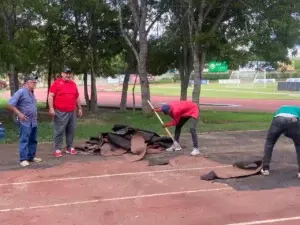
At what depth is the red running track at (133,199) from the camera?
5844 mm

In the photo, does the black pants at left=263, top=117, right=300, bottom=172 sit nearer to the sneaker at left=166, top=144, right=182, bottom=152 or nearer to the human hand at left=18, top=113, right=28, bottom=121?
the sneaker at left=166, top=144, right=182, bottom=152

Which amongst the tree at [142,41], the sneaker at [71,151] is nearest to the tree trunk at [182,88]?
the tree at [142,41]

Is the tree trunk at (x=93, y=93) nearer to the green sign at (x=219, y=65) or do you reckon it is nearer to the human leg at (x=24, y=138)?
the green sign at (x=219, y=65)

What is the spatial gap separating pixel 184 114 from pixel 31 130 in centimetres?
322

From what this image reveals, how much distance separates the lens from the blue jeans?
352 inches

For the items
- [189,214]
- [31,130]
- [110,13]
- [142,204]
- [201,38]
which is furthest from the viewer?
[110,13]

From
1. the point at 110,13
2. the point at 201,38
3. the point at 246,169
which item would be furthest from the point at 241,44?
the point at 246,169

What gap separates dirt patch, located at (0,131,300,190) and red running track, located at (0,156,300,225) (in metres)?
0.48

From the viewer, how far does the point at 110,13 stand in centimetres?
2306

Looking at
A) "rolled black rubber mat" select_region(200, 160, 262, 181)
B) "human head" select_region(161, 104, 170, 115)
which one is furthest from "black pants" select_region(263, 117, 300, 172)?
"human head" select_region(161, 104, 170, 115)

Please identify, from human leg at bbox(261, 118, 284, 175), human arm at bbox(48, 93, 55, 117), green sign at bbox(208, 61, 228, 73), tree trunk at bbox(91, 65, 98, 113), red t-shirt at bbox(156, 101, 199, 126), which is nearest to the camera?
human leg at bbox(261, 118, 284, 175)

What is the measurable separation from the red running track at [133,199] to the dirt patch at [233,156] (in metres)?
0.48

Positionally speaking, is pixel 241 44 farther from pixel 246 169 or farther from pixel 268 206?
pixel 268 206

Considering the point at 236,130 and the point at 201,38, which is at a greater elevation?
the point at 201,38
